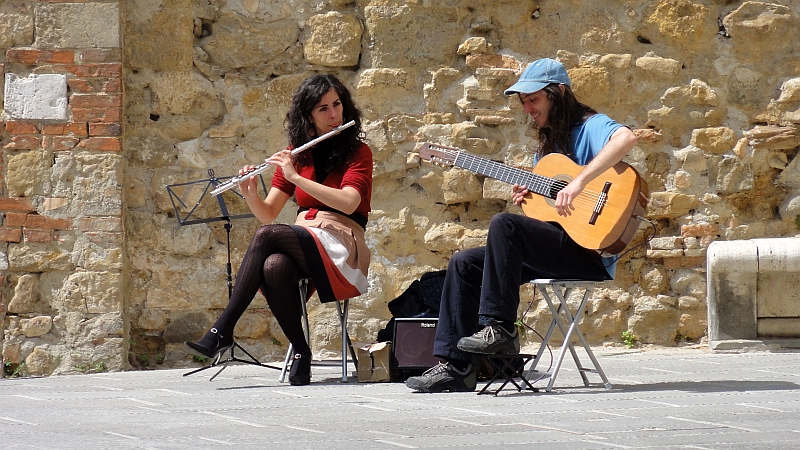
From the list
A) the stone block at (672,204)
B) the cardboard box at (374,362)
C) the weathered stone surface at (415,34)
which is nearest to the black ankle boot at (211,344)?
the cardboard box at (374,362)

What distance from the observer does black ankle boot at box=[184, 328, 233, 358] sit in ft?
13.1

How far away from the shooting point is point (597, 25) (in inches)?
209

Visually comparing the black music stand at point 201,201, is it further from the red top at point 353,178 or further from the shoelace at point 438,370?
the shoelace at point 438,370

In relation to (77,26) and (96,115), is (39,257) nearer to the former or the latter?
(96,115)

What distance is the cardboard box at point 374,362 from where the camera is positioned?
4223 millimetres

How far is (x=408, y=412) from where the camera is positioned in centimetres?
324

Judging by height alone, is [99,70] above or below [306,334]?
above

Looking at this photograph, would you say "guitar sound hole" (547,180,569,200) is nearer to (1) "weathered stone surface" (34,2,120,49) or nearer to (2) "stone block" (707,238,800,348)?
(2) "stone block" (707,238,800,348)

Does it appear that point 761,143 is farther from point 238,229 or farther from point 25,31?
point 25,31

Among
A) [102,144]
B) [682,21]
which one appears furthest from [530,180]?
[102,144]

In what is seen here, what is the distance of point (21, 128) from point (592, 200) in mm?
2822

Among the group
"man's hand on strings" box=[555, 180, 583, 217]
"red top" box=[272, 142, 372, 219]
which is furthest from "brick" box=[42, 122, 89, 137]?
"man's hand on strings" box=[555, 180, 583, 217]

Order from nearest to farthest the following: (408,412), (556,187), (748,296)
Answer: (408,412) < (556,187) < (748,296)

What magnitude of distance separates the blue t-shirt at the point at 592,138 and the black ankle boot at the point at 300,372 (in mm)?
1248
